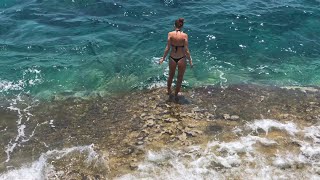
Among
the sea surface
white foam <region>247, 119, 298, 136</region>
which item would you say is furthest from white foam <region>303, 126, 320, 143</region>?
white foam <region>247, 119, 298, 136</region>

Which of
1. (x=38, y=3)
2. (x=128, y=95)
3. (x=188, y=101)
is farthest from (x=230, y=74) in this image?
(x=38, y=3)

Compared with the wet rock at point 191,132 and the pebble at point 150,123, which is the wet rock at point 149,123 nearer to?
the pebble at point 150,123

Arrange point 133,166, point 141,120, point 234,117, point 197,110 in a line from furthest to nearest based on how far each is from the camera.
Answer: point 197,110 → point 234,117 → point 141,120 → point 133,166

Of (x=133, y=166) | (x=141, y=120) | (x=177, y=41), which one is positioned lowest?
(x=133, y=166)

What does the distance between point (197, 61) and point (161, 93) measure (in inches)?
145

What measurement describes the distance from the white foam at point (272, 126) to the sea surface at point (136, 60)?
1.3 inches

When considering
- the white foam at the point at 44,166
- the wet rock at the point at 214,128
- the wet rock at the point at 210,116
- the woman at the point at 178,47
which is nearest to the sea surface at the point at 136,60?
the white foam at the point at 44,166

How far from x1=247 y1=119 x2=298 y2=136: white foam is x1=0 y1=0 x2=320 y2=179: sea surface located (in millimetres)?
33

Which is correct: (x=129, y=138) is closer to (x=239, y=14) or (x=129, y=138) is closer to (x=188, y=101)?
(x=188, y=101)

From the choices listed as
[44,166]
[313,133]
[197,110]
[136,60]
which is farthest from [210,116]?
[136,60]

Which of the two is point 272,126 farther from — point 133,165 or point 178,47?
point 133,165

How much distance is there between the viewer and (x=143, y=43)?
1847 cm

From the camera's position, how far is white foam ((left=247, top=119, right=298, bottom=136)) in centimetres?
1124

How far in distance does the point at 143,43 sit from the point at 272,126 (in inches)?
363
